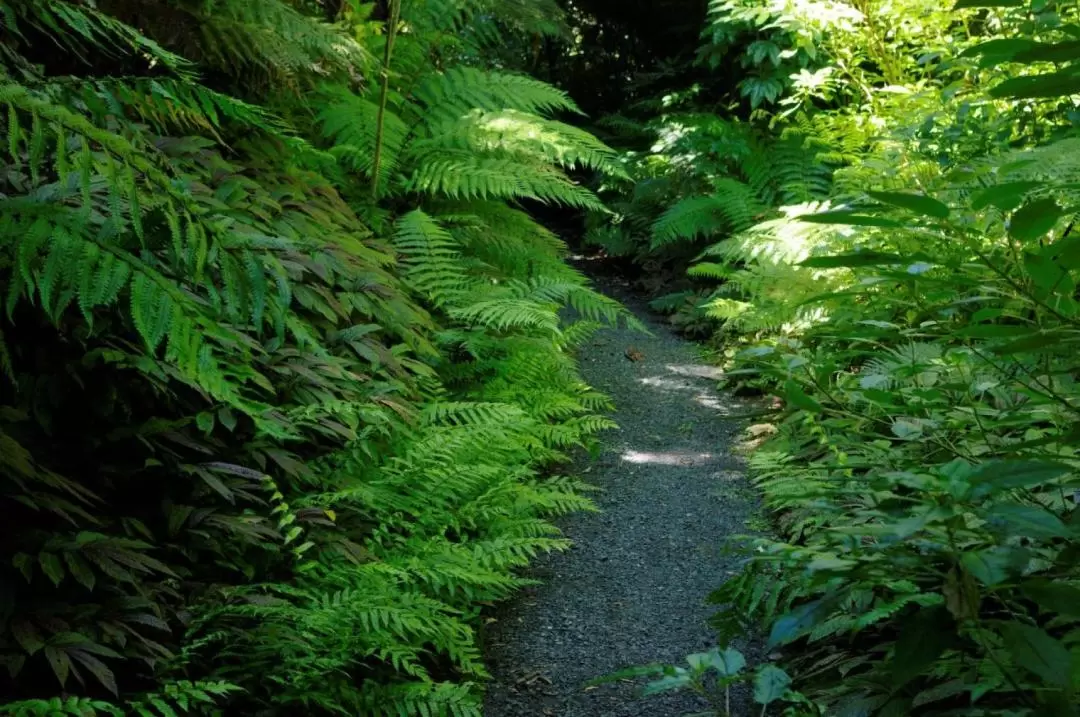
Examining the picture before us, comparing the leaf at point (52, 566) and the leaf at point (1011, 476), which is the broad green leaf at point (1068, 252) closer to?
the leaf at point (1011, 476)

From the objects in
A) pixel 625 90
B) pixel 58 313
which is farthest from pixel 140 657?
pixel 625 90

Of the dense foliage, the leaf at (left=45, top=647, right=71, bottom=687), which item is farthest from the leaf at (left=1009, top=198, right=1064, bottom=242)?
the leaf at (left=45, top=647, right=71, bottom=687)

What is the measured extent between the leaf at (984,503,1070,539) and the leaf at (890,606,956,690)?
4.9 inches

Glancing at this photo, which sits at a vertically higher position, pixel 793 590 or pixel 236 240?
pixel 236 240

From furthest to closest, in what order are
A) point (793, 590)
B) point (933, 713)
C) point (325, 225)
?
point (325, 225), point (793, 590), point (933, 713)

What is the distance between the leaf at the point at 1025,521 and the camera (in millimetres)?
820

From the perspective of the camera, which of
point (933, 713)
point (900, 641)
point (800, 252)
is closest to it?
point (900, 641)

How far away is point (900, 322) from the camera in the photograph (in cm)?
358

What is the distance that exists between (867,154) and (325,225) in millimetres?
2596

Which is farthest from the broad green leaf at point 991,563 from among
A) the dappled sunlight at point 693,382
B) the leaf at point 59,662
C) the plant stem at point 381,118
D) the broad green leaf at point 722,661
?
the dappled sunlight at point 693,382

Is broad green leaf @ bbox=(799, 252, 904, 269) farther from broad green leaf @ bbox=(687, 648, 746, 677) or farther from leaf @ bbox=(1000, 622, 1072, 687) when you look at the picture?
broad green leaf @ bbox=(687, 648, 746, 677)

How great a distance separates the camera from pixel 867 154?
171 inches

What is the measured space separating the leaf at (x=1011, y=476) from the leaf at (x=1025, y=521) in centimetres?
2

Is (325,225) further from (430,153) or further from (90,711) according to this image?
(90,711)
